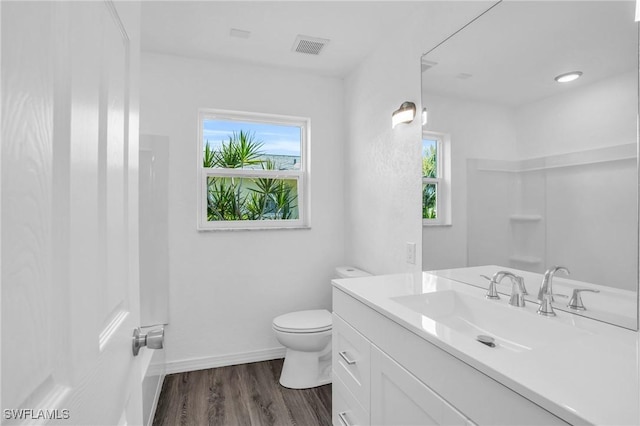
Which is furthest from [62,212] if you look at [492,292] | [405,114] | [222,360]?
[222,360]

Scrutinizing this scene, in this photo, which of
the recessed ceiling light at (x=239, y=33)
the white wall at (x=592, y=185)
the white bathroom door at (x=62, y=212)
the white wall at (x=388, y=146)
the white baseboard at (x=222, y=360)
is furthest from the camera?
the white baseboard at (x=222, y=360)

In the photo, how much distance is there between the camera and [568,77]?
1.15 metres

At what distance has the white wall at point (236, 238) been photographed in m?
2.45

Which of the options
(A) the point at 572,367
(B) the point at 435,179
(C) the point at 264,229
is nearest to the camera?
(A) the point at 572,367

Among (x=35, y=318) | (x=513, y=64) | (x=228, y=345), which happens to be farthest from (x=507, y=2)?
(x=228, y=345)

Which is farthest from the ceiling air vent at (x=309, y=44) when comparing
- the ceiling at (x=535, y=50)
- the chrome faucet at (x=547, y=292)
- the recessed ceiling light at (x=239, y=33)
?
the chrome faucet at (x=547, y=292)

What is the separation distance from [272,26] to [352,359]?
2017mm

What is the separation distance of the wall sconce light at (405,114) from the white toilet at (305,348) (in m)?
1.41

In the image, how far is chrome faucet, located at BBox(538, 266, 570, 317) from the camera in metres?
1.10

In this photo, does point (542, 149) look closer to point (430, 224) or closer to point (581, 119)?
point (581, 119)

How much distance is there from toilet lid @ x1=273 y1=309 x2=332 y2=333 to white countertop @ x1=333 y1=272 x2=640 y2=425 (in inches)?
44.3

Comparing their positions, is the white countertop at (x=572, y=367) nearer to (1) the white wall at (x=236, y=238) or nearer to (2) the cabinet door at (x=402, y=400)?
(2) the cabinet door at (x=402, y=400)

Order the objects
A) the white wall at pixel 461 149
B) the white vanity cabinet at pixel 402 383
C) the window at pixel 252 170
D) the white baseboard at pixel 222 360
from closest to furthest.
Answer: the white vanity cabinet at pixel 402 383 < the white wall at pixel 461 149 < the white baseboard at pixel 222 360 < the window at pixel 252 170

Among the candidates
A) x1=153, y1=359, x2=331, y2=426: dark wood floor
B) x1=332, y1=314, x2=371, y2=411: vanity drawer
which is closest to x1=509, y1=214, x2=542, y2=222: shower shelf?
x1=332, y1=314, x2=371, y2=411: vanity drawer
